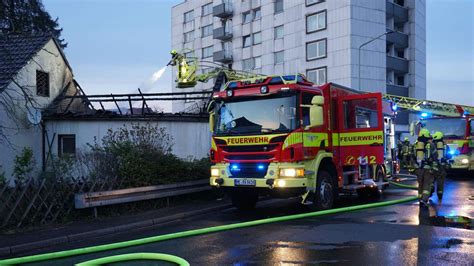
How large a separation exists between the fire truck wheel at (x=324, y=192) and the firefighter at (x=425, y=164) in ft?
7.32

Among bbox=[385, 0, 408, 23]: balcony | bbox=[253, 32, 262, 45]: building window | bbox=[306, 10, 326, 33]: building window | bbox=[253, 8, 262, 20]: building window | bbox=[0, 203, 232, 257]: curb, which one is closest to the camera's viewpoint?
bbox=[0, 203, 232, 257]: curb

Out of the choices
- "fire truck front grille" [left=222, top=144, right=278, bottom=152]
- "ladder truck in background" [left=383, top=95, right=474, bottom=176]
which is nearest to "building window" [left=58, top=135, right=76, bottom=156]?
"fire truck front grille" [left=222, top=144, right=278, bottom=152]

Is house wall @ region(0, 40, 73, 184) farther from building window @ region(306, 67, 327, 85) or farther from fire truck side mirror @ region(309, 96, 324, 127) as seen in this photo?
building window @ region(306, 67, 327, 85)

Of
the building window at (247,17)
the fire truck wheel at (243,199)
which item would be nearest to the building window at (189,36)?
the building window at (247,17)

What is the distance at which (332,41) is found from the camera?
44.6m

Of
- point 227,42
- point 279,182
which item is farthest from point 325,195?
point 227,42

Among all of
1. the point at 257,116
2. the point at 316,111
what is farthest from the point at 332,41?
the point at 316,111

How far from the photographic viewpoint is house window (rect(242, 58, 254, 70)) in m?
55.3

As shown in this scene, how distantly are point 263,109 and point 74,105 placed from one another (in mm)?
12439

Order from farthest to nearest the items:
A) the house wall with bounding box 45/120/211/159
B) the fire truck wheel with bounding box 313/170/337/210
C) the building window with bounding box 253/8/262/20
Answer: the building window with bounding box 253/8/262/20
the house wall with bounding box 45/120/211/159
the fire truck wheel with bounding box 313/170/337/210

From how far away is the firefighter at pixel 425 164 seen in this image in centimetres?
1203

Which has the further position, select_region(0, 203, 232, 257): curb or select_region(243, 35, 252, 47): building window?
select_region(243, 35, 252, 47): building window

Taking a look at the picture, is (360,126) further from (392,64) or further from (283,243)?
(392,64)

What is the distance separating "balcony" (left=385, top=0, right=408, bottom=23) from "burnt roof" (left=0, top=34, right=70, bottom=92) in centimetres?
3513
